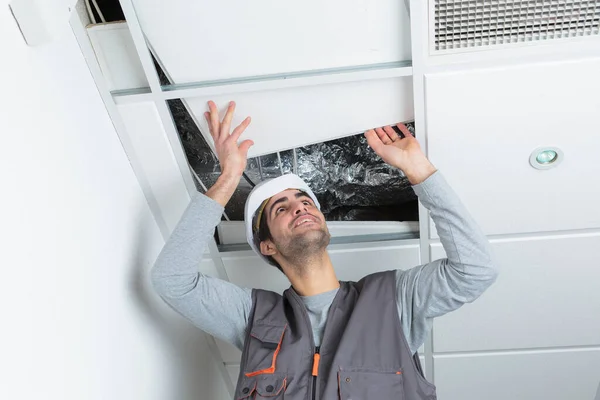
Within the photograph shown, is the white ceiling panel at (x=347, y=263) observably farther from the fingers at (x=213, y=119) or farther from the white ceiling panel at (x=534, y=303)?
the fingers at (x=213, y=119)

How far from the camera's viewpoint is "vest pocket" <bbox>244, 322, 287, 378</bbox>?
163 cm

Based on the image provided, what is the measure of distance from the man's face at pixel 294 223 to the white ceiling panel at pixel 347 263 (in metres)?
0.26

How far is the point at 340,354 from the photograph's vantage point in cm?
158

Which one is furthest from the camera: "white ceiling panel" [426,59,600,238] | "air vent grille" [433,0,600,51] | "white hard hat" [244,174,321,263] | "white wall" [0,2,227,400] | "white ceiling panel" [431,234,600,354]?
"white ceiling panel" [431,234,600,354]

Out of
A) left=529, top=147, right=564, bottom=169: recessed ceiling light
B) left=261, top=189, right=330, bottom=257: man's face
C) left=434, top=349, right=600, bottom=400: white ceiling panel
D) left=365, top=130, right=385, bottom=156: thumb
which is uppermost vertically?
left=365, top=130, right=385, bottom=156: thumb

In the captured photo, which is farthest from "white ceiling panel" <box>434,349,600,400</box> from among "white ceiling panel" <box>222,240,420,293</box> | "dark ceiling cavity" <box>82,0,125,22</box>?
"dark ceiling cavity" <box>82,0,125,22</box>

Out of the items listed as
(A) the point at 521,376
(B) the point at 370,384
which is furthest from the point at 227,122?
(A) the point at 521,376

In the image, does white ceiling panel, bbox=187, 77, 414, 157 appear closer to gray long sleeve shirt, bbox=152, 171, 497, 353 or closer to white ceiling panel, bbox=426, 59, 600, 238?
white ceiling panel, bbox=426, 59, 600, 238

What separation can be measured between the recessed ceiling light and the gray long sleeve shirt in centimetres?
29

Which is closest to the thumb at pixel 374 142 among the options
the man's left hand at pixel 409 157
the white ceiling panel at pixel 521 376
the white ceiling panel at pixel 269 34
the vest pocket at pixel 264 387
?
the man's left hand at pixel 409 157

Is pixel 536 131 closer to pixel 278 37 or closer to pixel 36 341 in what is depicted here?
pixel 278 37

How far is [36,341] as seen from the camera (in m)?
1.21

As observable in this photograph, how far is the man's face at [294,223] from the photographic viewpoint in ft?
A: 5.48

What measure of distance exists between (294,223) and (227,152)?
0.94 feet
